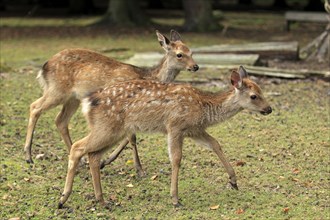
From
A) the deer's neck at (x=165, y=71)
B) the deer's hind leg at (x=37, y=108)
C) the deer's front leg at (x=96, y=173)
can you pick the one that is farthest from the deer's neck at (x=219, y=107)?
the deer's hind leg at (x=37, y=108)

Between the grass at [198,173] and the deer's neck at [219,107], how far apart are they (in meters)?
0.66

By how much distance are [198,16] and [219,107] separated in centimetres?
1486

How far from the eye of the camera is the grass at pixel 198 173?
638 centimetres

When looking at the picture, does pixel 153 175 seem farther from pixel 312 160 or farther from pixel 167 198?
pixel 312 160

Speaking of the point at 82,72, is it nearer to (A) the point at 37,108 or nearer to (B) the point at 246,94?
(A) the point at 37,108

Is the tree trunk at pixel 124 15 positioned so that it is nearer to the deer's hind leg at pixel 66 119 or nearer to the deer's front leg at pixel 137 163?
the deer's hind leg at pixel 66 119

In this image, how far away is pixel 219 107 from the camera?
691 centimetres

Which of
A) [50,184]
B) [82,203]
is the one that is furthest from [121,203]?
[50,184]

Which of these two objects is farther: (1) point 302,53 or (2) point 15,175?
(1) point 302,53

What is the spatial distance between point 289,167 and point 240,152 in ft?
2.47

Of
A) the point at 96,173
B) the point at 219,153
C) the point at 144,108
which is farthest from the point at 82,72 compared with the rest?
the point at 219,153

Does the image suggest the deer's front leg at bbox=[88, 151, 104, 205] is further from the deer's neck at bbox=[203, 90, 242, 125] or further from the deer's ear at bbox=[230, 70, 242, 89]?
the deer's ear at bbox=[230, 70, 242, 89]

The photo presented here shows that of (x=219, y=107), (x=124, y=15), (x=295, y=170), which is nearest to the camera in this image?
(x=219, y=107)

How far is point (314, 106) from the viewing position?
1097cm
